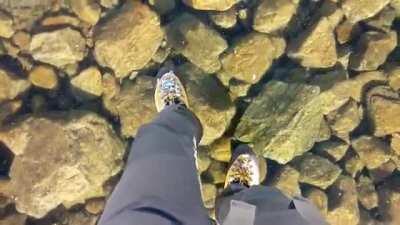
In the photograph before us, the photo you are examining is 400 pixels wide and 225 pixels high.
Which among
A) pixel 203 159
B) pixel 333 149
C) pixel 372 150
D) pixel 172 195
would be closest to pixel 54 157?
pixel 203 159

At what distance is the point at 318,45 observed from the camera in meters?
2.59

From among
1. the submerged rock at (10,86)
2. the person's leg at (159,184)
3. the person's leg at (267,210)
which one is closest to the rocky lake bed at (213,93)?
the submerged rock at (10,86)

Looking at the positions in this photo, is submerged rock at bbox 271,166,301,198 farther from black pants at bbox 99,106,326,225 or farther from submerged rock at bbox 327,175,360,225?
black pants at bbox 99,106,326,225

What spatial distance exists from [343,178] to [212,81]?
97 cm

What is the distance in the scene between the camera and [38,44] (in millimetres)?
2568

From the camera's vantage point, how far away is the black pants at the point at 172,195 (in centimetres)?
142

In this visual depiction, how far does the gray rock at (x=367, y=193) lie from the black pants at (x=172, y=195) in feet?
3.25

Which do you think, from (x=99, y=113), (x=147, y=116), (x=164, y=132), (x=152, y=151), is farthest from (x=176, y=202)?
(x=99, y=113)

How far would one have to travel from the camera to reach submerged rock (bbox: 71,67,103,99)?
2623 mm

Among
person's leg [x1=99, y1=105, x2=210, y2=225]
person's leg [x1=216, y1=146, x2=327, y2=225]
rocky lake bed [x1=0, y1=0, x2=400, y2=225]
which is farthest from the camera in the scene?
rocky lake bed [x1=0, y1=0, x2=400, y2=225]

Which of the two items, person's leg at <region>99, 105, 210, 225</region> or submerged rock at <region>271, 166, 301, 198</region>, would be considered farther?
submerged rock at <region>271, 166, 301, 198</region>

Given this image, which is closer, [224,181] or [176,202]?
[176,202]

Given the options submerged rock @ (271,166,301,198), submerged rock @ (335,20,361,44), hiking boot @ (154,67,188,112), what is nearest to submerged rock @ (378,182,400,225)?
submerged rock @ (271,166,301,198)

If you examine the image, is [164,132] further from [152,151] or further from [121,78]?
[121,78]
